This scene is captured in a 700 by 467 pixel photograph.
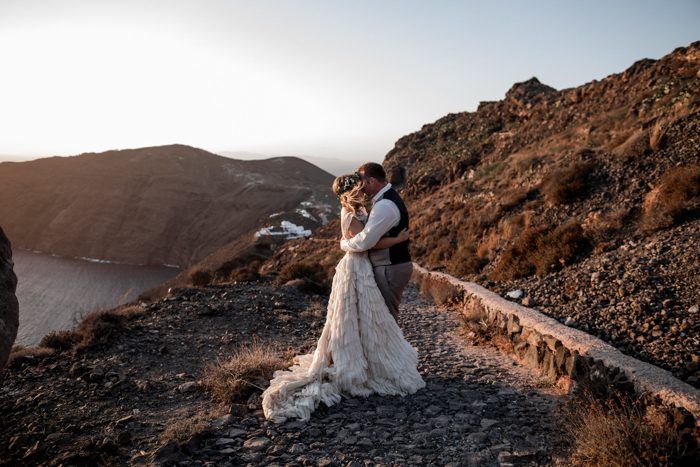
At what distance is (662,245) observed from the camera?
22.0 feet

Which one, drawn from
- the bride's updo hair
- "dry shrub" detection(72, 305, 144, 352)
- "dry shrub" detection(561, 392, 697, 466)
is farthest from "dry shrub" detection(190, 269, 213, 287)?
"dry shrub" detection(561, 392, 697, 466)

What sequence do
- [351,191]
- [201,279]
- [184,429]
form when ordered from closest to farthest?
[184,429]
[351,191]
[201,279]

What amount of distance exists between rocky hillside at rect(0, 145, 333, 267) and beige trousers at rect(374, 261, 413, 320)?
1599 inches

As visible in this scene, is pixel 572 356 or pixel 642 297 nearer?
pixel 572 356

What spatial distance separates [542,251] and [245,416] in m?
7.44

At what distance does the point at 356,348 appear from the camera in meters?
4.58

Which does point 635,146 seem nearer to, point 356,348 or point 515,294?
point 515,294

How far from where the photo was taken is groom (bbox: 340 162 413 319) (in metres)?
4.29

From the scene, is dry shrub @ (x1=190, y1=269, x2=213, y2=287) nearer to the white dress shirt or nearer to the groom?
the groom

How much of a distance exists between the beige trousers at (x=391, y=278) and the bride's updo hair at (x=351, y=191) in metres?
0.75

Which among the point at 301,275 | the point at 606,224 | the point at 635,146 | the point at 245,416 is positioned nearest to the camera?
the point at 245,416

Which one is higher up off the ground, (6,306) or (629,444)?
(6,306)

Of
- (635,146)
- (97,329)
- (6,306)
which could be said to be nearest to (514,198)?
(635,146)

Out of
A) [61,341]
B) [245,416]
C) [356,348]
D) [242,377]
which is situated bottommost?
[61,341]
